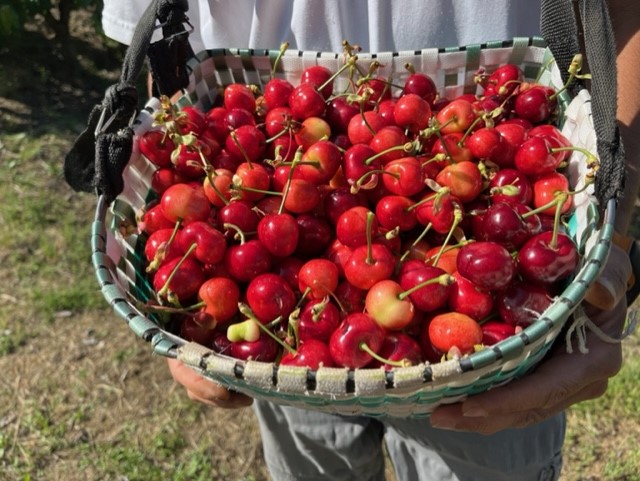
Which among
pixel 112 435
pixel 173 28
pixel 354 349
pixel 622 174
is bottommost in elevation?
pixel 112 435

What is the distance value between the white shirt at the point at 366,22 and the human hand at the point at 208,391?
2.34 feet

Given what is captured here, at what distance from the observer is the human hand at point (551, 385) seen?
1.01 metres

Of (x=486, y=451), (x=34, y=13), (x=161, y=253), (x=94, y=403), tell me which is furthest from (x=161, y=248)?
(x=34, y=13)

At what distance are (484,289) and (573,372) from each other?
0.23 m

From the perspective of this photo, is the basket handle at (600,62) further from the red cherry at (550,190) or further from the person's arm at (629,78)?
the person's arm at (629,78)

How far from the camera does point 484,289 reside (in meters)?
0.97

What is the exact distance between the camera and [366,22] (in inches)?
54.3

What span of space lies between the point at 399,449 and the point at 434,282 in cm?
74

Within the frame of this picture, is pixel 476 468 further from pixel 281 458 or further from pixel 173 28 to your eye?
pixel 173 28

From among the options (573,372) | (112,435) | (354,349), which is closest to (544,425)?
(573,372)

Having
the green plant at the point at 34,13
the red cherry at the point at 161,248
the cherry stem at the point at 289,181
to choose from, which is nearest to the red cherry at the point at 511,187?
the cherry stem at the point at 289,181

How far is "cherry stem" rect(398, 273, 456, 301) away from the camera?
95 cm

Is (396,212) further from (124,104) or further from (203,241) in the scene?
Answer: (124,104)

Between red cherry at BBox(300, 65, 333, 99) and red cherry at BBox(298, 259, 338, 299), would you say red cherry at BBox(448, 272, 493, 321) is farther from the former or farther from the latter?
red cherry at BBox(300, 65, 333, 99)
